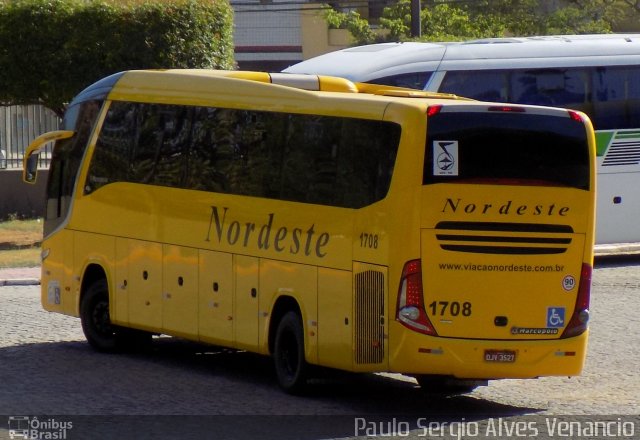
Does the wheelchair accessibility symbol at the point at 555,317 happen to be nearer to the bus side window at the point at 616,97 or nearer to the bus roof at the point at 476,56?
the bus roof at the point at 476,56

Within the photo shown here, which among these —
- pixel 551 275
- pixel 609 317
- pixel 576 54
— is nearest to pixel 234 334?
pixel 551 275

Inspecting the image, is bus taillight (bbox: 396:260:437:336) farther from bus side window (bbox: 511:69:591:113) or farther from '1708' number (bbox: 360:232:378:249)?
bus side window (bbox: 511:69:591:113)

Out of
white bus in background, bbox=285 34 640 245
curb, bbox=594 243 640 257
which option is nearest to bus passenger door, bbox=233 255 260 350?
white bus in background, bbox=285 34 640 245

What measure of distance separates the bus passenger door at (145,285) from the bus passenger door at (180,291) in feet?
0.37

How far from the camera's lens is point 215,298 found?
497 inches

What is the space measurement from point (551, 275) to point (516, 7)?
36.5m

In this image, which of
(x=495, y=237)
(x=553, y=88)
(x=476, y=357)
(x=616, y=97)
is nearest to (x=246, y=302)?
(x=476, y=357)

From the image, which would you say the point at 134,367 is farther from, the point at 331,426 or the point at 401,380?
the point at 331,426

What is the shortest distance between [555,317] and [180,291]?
4.18m

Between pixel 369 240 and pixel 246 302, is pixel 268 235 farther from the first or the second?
pixel 369 240

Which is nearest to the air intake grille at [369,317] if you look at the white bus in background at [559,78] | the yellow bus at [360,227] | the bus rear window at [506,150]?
the yellow bus at [360,227]

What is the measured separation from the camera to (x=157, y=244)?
13.4 metres

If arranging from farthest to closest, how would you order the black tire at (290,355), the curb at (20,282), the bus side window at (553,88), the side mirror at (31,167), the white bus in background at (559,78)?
the bus side window at (553,88), the white bus in background at (559,78), the curb at (20,282), the side mirror at (31,167), the black tire at (290,355)

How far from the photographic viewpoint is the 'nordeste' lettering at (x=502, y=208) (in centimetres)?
1044
